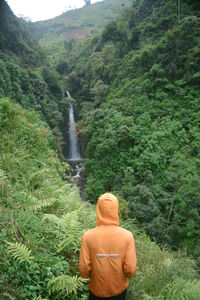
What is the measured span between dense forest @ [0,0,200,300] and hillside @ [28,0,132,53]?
203ft

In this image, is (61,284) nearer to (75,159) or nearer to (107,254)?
(107,254)

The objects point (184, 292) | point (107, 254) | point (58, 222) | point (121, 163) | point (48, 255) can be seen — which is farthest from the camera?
point (121, 163)

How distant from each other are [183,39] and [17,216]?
70.2 ft

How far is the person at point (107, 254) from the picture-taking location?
213 cm

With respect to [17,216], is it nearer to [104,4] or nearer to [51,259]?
[51,259]

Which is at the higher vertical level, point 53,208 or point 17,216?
point 17,216

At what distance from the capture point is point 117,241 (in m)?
2.13

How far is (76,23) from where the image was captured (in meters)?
103

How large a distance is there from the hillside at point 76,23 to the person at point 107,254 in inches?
3534

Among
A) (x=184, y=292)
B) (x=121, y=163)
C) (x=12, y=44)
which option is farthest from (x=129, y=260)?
(x=12, y=44)

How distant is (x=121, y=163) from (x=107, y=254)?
15129 millimetres

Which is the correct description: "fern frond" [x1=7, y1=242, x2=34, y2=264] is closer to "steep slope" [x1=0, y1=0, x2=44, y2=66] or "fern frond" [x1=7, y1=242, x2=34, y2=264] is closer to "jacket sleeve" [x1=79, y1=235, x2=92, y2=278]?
"jacket sleeve" [x1=79, y1=235, x2=92, y2=278]

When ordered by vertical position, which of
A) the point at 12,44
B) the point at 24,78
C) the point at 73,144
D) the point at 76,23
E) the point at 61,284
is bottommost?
the point at 73,144

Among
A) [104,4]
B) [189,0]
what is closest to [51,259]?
[189,0]
